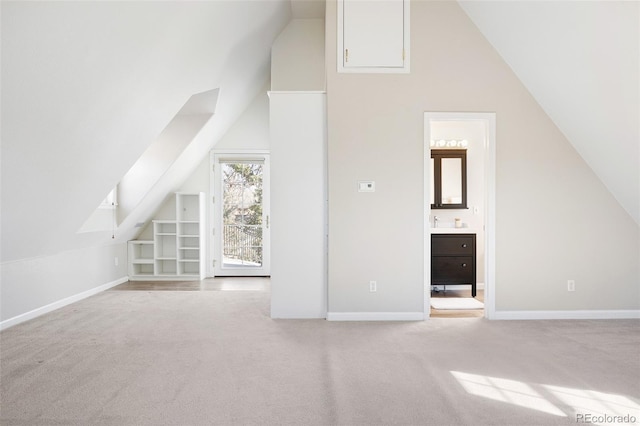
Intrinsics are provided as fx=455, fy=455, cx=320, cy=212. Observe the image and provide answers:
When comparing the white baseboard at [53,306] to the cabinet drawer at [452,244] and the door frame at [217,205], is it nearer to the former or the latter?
the door frame at [217,205]

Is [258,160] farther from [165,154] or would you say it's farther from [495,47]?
[495,47]

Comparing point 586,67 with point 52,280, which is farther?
Result: point 52,280

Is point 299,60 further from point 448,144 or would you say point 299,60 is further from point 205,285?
point 205,285

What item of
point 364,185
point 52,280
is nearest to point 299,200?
Result: point 364,185

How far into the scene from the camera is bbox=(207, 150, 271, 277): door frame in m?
7.23

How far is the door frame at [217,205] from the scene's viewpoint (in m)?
7.23

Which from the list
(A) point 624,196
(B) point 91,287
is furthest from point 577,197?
(B) point 91,287

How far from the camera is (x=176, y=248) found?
22.8ft

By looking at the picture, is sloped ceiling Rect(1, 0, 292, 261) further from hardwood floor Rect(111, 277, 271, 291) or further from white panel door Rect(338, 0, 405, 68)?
hardwood floor Rect(111, 277, 271, 291)

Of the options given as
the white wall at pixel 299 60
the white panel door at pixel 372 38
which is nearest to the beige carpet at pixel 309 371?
the white panel door at pixel 372 38

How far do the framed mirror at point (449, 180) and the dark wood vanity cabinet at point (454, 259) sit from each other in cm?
66

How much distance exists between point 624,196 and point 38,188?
16.8ft

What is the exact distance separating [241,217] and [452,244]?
3.38 meters

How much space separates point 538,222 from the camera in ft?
14.7
